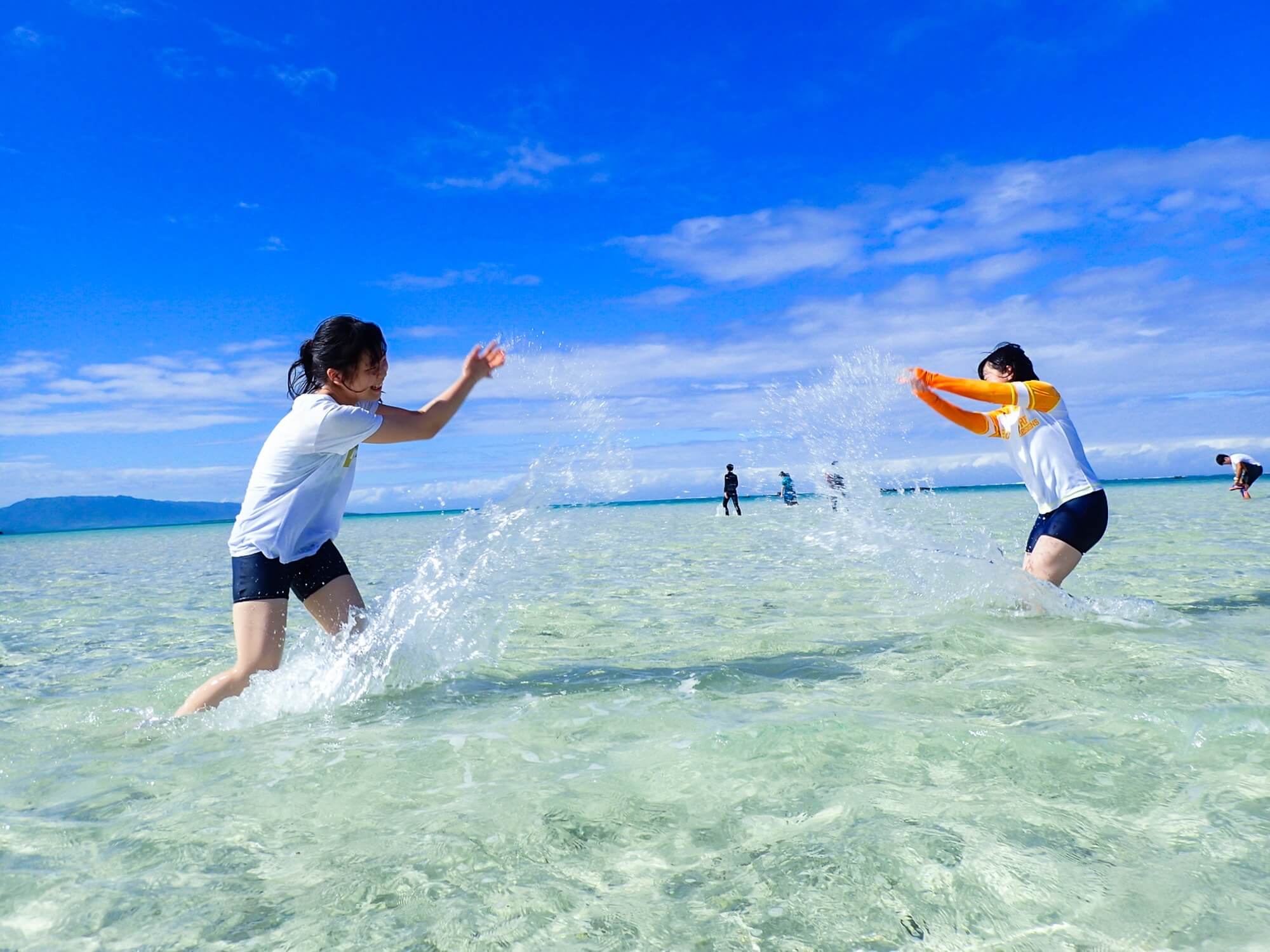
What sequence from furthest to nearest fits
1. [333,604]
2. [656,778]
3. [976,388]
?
[976,388] → [333,604] → [656,778]

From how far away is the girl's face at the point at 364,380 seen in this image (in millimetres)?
4137

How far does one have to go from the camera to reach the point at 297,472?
4.09 metres

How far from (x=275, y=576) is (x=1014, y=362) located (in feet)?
17.3

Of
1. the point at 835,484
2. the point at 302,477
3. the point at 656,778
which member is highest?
the point at 302,477

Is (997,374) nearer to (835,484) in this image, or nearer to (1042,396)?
(1042,396)

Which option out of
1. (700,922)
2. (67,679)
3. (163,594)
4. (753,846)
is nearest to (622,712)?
(753,846)

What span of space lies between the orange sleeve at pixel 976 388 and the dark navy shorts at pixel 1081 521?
89cm

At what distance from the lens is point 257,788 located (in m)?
3.37

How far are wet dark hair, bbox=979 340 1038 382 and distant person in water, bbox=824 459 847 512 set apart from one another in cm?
171

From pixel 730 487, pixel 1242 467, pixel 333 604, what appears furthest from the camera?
pixel 730 487

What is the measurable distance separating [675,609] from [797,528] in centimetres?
1307

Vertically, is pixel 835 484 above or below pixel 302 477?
below

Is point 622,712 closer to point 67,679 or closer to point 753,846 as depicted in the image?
point 753,846

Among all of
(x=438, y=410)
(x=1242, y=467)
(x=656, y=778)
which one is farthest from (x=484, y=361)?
(x=1242, y=467)
